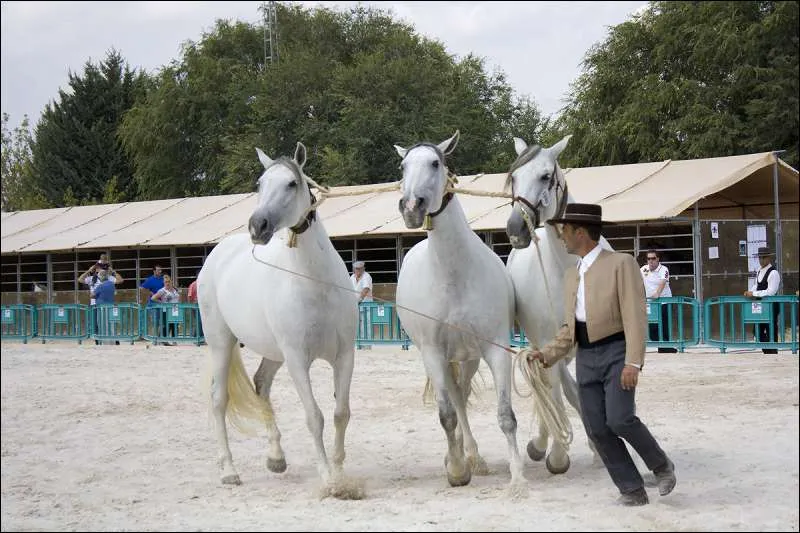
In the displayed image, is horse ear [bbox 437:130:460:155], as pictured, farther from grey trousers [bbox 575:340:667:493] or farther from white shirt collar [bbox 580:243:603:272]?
grey trousers [bbox 575:340:667:493]

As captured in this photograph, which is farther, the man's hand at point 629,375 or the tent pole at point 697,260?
the tent pole at point 697,260

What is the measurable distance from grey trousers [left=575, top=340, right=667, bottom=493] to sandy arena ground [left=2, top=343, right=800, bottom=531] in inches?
9.9

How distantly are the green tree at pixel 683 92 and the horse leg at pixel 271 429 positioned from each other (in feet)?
53.1

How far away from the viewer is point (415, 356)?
17.4m

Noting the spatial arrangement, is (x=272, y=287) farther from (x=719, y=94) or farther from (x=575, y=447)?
(x=719, y=94)

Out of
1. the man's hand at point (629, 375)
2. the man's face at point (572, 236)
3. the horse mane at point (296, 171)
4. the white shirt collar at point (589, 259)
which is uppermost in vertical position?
the horse mane at point (296, 171)

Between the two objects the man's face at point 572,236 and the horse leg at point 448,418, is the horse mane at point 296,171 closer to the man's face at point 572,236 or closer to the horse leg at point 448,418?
the horse leg at point 448,418

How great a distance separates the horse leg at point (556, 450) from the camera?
24.5 feet

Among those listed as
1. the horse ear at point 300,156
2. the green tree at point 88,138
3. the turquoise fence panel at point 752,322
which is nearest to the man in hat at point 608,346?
the horse ear at point 300,156

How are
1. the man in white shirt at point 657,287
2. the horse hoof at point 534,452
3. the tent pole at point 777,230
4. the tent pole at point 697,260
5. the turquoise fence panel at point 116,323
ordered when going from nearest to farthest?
the horse hoof at point 534,452
the man in white shirt at point 657,287
the tent pole at point 697,260
the tent pole at point 777,230
the turquoise fence panel at point 116,323

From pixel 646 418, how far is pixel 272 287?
13.8 ft

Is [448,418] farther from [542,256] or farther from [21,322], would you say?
[21,322]

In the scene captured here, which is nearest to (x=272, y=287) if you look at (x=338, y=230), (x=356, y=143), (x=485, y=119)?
(x=338, y=230)

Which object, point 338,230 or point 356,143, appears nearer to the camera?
point 338,230
